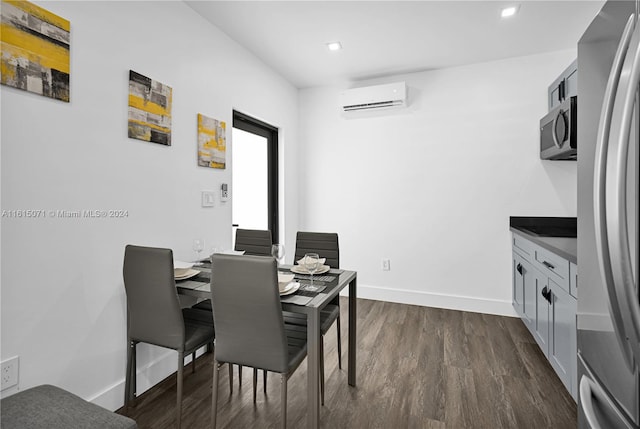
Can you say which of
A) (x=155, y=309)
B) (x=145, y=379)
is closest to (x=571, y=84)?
(x=155, y=309)

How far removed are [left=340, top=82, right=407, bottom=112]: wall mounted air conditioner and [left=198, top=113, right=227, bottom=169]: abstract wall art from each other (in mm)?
1704

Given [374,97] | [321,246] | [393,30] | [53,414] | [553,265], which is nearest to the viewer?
[53,414]

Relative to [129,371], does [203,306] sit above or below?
above

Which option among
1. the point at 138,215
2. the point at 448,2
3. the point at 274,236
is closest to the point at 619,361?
the point at 138,215

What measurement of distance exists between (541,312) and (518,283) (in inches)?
31.2

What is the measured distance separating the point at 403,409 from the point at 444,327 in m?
1.47

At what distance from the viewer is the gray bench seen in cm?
106

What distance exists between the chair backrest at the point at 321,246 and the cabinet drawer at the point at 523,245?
1601 millimetres

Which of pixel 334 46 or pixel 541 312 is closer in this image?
pixel 541 312

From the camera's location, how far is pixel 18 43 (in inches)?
59.9

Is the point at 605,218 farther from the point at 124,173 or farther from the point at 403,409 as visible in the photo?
the point at 124,173

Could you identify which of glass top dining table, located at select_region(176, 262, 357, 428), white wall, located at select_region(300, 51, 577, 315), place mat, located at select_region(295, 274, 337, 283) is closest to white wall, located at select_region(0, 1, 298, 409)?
glass top dining table, located at select_region(176, 262, 357, 428)

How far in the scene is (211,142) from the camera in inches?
110

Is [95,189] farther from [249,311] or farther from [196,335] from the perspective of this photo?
[249,311]
